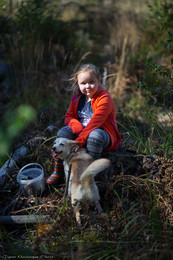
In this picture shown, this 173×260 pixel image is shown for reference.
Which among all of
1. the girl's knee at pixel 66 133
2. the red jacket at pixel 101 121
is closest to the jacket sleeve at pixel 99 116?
the red jacket at pixel 101 121

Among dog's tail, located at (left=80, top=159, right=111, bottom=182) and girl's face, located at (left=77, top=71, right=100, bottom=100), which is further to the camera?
girl's face, located at (left=77, top=71, right=100, bottom=100)

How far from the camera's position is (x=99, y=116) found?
255 cm

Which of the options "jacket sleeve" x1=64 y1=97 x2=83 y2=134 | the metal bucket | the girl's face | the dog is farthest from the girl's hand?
the girl's face

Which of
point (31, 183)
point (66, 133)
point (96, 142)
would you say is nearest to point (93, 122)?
point (96, 142)

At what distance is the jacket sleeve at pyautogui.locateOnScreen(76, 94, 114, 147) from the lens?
2498 millimetres

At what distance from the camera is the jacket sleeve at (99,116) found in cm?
250

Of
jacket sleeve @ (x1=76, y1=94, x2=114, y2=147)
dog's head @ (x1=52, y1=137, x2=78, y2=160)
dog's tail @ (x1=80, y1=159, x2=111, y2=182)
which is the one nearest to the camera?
dog's tail @ (x1=80, y1=159, x2=111, y2=182)

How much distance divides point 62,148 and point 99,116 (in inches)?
21.3

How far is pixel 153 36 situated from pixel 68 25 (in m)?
Result: 2.40

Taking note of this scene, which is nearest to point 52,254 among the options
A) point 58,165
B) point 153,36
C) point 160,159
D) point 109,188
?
point 109,188

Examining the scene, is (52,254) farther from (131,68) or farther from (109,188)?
(131,68)

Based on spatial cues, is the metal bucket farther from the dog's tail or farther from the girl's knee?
the dog's tail

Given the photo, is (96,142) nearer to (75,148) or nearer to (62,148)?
(75,148)

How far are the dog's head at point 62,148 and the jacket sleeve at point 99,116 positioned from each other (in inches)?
4.8
